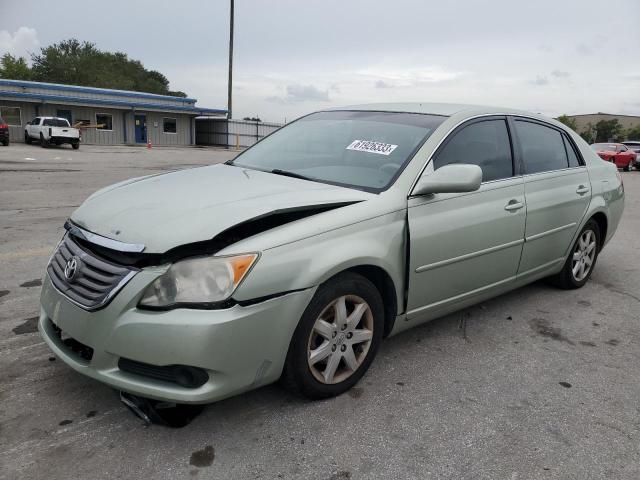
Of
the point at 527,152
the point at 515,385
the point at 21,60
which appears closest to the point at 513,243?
the point at 527,152

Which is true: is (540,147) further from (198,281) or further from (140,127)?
(140,127)

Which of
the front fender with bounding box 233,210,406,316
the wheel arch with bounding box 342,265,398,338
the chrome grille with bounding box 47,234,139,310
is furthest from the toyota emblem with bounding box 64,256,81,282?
the wheel arch with bounding box 342,265,398,338

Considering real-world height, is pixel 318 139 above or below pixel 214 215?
above

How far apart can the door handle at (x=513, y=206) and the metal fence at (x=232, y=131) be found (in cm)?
3594

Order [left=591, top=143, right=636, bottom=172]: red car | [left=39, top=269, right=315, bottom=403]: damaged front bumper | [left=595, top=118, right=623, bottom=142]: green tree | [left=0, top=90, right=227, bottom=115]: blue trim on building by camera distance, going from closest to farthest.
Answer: [left=39, top=269, right=315, bottom=403]: damaged front bumper, [left=591, top=143, right=636, bottom=172]: red car, [left=0, top=90, right=227, bottom=115]: blue trim on building, [left=595, top=118, right=623, bottom=142]: green tree

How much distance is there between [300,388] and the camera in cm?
262

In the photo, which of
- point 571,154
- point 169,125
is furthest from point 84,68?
point 571,154

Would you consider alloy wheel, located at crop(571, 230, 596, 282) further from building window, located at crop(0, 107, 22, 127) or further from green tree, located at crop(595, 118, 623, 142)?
green tree, located at crop(595, 118, 623, 142)

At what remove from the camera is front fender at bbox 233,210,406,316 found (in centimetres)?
230

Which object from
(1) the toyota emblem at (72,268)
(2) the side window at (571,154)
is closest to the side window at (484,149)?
(2) the side window at (571,154)

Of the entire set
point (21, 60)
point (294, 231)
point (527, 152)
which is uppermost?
point (21, 60)

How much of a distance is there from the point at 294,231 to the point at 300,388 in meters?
0.80

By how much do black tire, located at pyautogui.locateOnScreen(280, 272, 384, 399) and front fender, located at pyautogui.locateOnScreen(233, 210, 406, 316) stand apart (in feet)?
0.30

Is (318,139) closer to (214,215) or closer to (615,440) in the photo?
(214,215)
